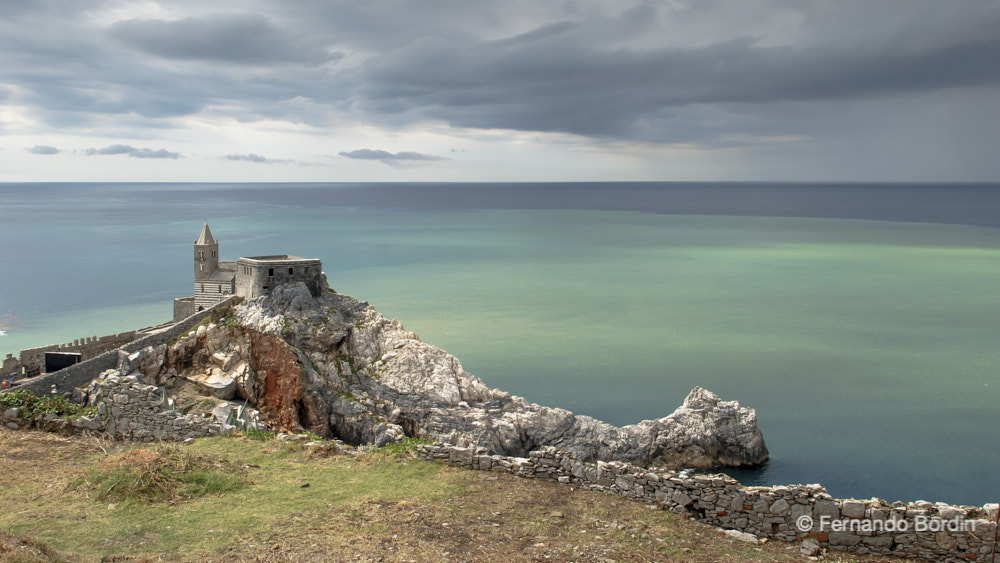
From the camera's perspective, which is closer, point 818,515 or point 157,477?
point 818,515

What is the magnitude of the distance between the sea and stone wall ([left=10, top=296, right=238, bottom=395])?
20.7 m

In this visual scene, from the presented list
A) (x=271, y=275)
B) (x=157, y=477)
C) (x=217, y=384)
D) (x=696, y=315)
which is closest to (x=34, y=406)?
(x=157, y=477)

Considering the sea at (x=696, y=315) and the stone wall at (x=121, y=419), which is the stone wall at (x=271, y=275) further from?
the stone wall at (x=121, y=419)

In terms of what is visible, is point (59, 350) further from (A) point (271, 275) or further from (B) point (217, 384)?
(A) point (271, 275)

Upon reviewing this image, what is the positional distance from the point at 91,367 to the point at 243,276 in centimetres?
1007

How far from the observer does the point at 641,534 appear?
12305 mm

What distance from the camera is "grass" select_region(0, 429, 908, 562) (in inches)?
452

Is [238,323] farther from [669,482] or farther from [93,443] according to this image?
[669,482]

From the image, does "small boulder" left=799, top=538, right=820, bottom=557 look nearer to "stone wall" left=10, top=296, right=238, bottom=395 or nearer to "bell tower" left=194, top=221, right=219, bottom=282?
"stone wall" left=10, top=296, right=238, bottom=395

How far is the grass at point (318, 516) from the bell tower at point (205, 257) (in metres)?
24.8

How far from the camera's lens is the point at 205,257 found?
3916 cm

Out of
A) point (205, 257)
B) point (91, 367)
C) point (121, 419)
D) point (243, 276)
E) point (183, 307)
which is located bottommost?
point (91, 367)

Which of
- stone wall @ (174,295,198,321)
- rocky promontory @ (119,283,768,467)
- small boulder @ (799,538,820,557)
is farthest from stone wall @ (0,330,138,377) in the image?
small boulder @ (799,538,820,557)

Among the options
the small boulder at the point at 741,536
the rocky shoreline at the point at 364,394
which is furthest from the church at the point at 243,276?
the small boulder at the point at 741,536
